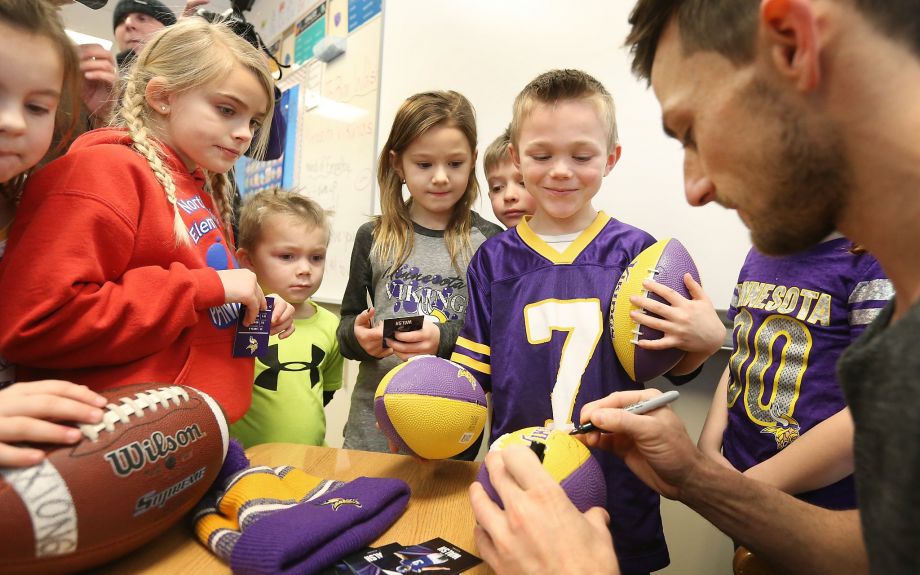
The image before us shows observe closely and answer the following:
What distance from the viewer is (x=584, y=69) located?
2.05m

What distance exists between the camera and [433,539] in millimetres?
864

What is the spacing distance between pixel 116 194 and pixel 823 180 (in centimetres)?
118

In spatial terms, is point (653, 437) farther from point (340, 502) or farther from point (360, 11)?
point (360, 11)

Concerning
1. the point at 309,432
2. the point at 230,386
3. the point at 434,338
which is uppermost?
the point at 434,338

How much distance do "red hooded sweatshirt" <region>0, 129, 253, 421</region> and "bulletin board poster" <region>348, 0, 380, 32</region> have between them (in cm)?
237

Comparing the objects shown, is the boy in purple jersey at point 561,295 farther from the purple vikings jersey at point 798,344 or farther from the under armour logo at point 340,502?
the under armour logo at point 340,502

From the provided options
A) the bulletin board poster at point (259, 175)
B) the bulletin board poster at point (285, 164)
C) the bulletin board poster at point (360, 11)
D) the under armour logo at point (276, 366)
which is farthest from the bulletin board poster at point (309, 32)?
the under armour logo at point (276, 366)

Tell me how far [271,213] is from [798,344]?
5.65ft

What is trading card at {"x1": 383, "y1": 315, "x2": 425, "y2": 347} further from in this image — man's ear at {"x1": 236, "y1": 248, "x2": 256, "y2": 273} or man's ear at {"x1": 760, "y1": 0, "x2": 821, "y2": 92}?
man's ear at {"x1": 760, "y1": 0, "x2": 821, "y2": 92}

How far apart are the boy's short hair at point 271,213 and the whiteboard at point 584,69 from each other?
2.56 ft

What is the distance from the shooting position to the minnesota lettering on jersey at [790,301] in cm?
120

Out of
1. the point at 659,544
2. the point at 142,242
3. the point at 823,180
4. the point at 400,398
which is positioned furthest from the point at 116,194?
the point at 659,544

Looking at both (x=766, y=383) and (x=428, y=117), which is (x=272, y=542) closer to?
(x=766, y=383)

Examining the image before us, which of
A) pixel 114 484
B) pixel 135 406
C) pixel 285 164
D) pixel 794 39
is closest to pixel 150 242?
pixel 135 406
